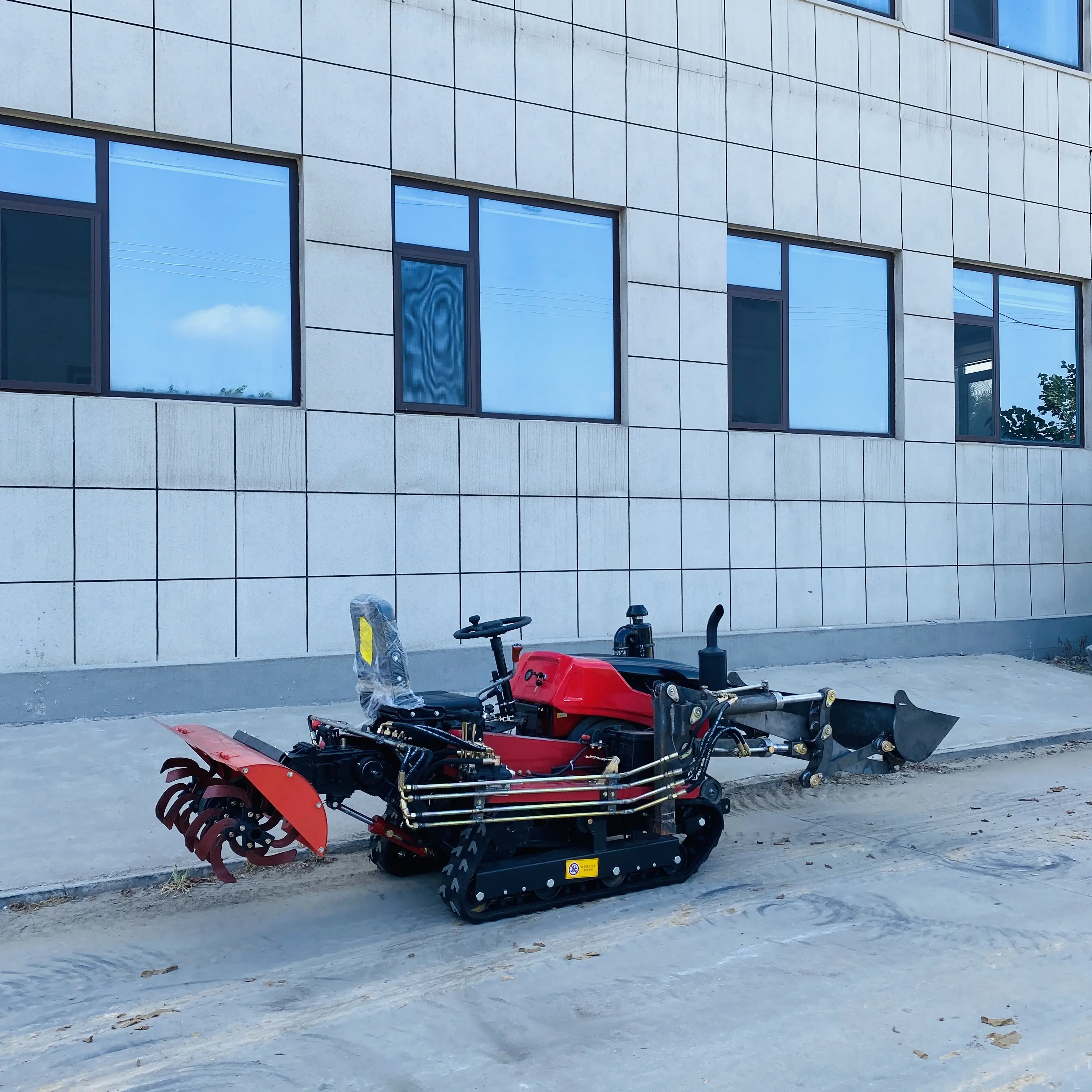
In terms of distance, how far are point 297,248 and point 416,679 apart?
3.75 meters

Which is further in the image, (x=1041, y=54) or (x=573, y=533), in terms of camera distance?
(x=1041, y=54)

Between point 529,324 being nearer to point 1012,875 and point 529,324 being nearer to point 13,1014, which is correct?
point 1012,875

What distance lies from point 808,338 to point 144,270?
6942mm

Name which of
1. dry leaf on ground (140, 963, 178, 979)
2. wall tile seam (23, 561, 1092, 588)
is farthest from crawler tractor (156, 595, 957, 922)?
wall tile seam (23, 561, 1092, 588)

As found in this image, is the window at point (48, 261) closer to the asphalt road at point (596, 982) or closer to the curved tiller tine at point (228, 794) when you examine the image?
the asphalt road at point (596, 982)

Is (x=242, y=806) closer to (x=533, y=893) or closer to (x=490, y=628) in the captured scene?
(x=533, y=893)

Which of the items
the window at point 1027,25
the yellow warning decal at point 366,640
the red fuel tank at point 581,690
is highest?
the window at point 1027,25

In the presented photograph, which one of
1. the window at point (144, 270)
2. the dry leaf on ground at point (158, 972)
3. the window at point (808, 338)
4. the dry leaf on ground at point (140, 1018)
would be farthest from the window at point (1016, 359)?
the dry leaf on ground at point (140, 1018)

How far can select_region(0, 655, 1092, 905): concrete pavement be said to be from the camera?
579 centimetres

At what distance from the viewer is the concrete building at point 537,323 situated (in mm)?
8508

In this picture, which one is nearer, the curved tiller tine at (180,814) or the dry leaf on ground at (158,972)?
the dry leaf on ground at (158,972)

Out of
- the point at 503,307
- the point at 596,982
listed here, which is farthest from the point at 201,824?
the point at 503,307

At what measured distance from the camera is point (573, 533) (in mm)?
10461

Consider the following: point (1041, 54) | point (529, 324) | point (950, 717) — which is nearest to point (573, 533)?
point (529, 324)
